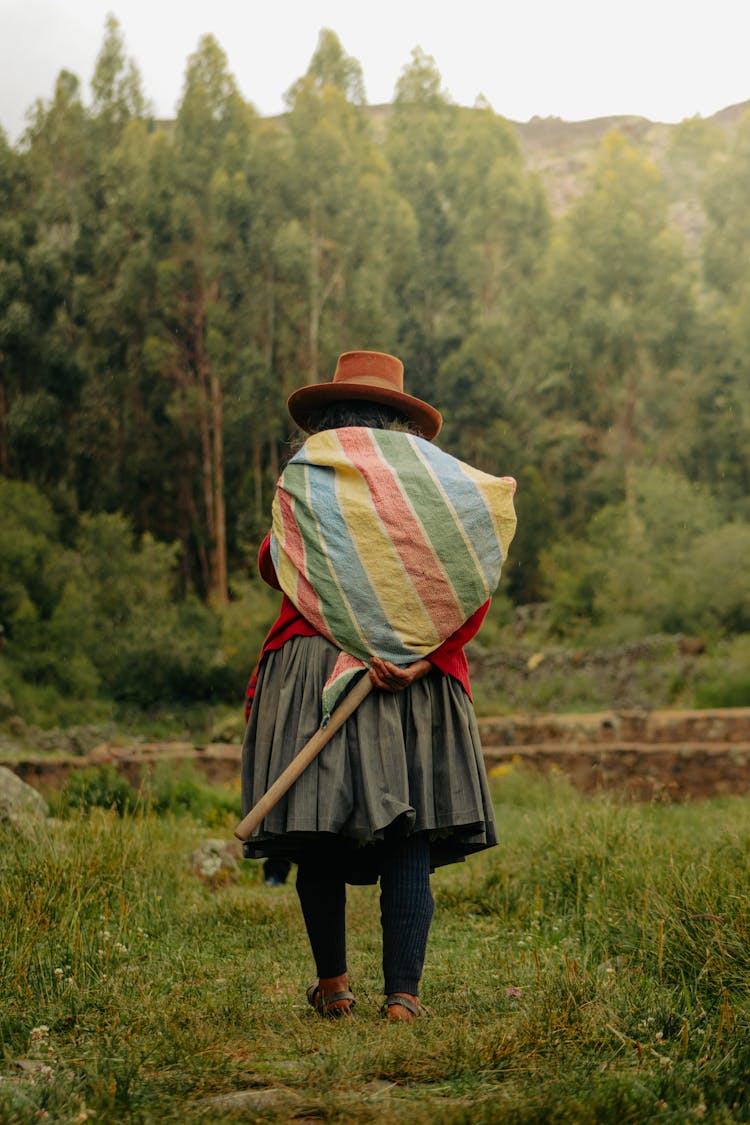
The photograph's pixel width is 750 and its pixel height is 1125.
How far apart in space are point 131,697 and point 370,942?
22147 millimetres

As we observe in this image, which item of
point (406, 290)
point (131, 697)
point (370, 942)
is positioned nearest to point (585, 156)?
point (406, 290)

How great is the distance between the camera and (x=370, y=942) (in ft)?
16.2

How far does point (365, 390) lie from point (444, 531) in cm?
52

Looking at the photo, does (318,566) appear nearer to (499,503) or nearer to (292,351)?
(499,503)

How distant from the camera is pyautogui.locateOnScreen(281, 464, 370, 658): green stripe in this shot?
134 inches

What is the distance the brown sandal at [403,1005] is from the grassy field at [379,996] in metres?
0.06

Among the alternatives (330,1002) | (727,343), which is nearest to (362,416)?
(330,1002)

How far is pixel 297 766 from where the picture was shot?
323 cm

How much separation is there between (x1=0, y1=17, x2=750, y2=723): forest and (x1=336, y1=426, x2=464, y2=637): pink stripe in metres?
22.8

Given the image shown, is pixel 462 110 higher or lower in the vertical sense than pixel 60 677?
higher

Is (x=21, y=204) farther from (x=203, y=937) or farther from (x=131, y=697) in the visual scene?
(x=203, y=937)

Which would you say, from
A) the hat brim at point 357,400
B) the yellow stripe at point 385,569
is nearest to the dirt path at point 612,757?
the hat brim at point 357,400

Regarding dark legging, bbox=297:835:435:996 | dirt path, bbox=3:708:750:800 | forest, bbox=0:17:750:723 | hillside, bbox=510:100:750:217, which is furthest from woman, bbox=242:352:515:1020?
hillside, bbox=510:100:750:217

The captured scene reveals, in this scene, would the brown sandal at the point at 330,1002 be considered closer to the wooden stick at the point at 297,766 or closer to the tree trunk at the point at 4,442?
the wooden stick at the point at 297,766
